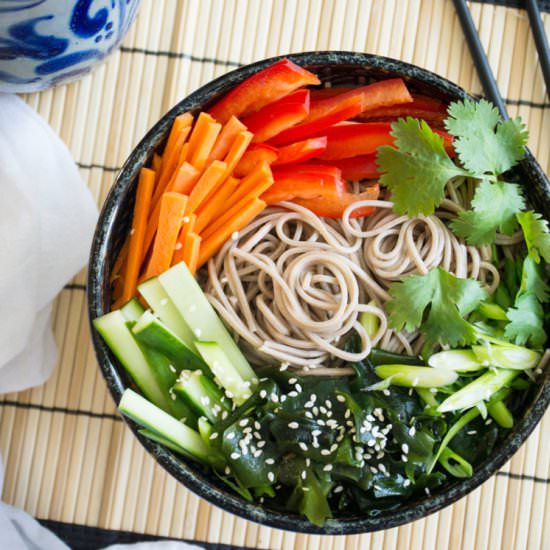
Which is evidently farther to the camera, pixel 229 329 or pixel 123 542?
pixel 123 542

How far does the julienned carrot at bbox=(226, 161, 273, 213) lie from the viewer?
183 centimetres

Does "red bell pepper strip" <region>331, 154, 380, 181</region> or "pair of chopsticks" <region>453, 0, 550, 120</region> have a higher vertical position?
"pair of chopsticks" <region>453, 0, 550, 120</region>

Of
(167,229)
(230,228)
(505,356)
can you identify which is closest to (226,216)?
(230,228)

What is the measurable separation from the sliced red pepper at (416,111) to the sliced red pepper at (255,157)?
0.80ft

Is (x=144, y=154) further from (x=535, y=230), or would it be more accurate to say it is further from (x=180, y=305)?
(x=535, y=230)

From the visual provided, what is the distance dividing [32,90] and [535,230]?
127 cm

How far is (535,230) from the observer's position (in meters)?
1.79

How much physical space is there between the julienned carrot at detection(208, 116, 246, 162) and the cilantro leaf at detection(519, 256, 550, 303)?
2.32 ft

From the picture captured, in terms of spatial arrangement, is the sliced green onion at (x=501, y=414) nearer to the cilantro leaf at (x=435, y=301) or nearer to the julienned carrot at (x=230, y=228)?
the cilantro leaf at (x=435, y=301)

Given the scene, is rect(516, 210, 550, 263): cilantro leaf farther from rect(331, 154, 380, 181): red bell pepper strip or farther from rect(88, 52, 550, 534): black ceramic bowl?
rect(331, 154, 380, 181): red bell pepper strip

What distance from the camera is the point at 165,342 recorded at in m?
1.76

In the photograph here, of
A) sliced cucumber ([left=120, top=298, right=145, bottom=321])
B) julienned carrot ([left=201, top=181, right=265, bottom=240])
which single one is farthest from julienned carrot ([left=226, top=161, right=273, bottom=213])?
sliced cucumber ([left=120, top=298, right=145, bottom=321])

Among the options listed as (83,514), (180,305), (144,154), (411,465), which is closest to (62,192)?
(144,154)

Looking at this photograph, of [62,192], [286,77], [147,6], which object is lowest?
[62,192]
